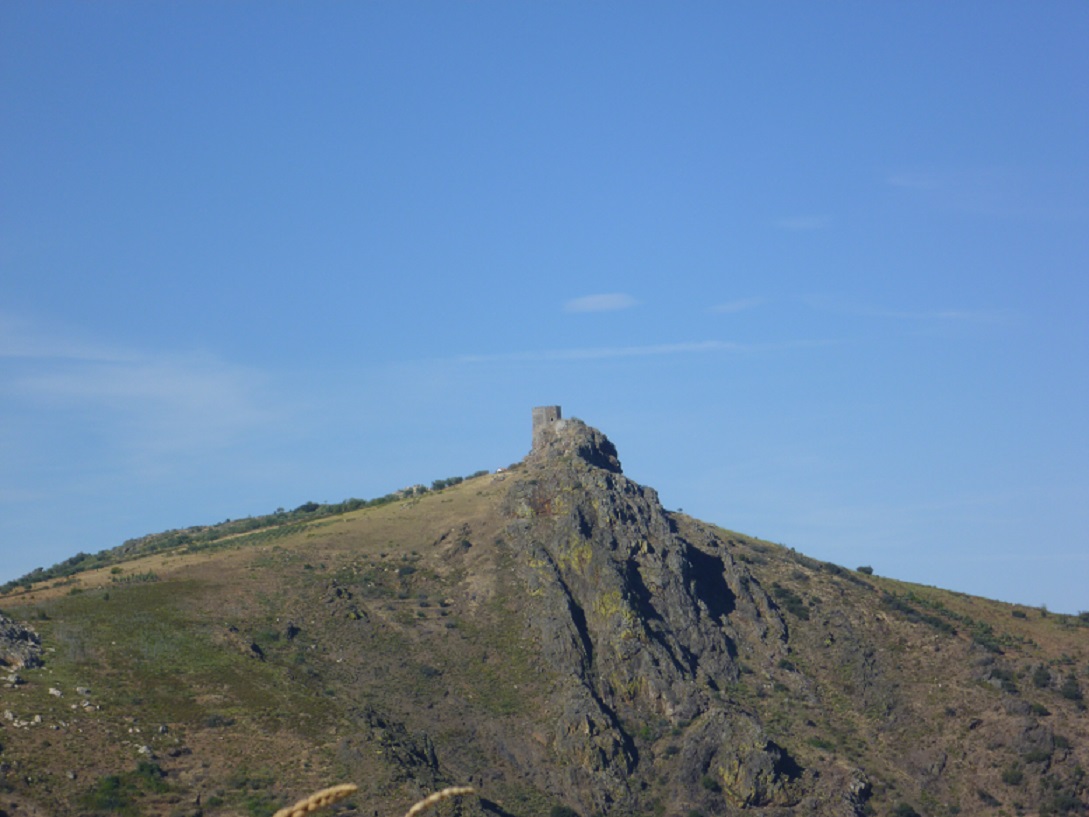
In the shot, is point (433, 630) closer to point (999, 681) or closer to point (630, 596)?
point (630, 596)

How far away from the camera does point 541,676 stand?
317 ft

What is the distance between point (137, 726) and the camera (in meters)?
81.5

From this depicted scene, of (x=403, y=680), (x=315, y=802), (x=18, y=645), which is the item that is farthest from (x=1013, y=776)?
(x=315, y=802)

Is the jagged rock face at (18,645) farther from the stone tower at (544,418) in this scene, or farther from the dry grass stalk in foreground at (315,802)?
the dry grass stalk in foreground at (315,802)

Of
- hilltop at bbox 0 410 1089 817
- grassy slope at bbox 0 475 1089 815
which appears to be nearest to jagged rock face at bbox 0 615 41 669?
hilltop at bbox 0 410 1089 817

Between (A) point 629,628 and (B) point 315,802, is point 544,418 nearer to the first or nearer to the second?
(A) point 629,628

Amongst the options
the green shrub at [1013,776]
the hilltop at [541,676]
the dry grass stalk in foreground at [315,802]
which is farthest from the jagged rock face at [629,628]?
the dry grass stalk in foreground at [315,802]

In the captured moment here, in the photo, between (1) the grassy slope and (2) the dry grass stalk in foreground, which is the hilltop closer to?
(1) the grassy slope

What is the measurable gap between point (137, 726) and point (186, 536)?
2642 inches

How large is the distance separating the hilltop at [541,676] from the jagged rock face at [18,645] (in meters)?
0.28

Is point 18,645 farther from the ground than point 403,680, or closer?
farther from the ground

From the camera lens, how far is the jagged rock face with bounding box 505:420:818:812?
290ft

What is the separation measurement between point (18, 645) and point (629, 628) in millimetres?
43205

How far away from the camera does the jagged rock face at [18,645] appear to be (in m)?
87.6
